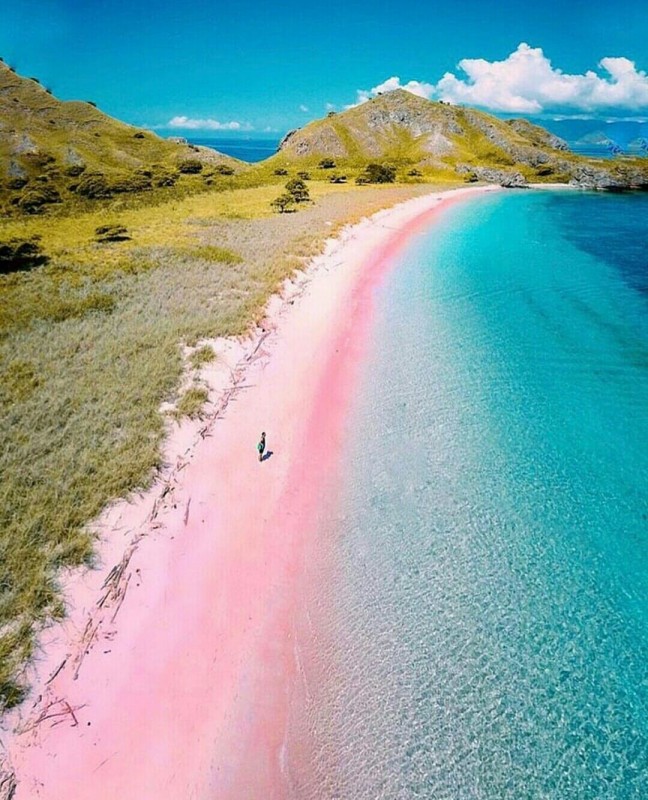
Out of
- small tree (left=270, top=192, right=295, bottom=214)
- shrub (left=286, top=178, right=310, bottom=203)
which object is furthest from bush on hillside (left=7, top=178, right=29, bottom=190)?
small tree (left=270, top=192, right=295, bottom=214)

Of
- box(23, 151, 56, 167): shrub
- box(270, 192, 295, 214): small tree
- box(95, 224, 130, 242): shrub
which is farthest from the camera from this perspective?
box(23, 151, 56, 167): shrub

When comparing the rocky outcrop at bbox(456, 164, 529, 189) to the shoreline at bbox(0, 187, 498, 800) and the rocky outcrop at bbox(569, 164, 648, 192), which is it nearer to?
the rocky outcrop at bbox(569, 164, 648, 192)

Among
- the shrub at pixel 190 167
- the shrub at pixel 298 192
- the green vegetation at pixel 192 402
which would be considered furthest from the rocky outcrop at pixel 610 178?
the green vegetation at pixel 192 402

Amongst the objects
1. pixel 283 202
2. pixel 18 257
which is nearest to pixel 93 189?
pixel 283 202

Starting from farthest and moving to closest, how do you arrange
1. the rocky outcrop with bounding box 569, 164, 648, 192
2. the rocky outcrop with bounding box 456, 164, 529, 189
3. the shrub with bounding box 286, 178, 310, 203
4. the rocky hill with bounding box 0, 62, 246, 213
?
the rocky outcrop with bounding box 569, 164, 648, 192, the rocky outcrop with bounding box 456, 164, 529, 189, the shrub with bounding box 286, 178, 310, 203, the rocky hill with bounding box 0, 62, 246, 213

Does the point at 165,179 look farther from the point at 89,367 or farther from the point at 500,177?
the point at 500,177

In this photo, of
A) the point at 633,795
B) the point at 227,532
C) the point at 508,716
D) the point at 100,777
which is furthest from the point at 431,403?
the point at 100,777
